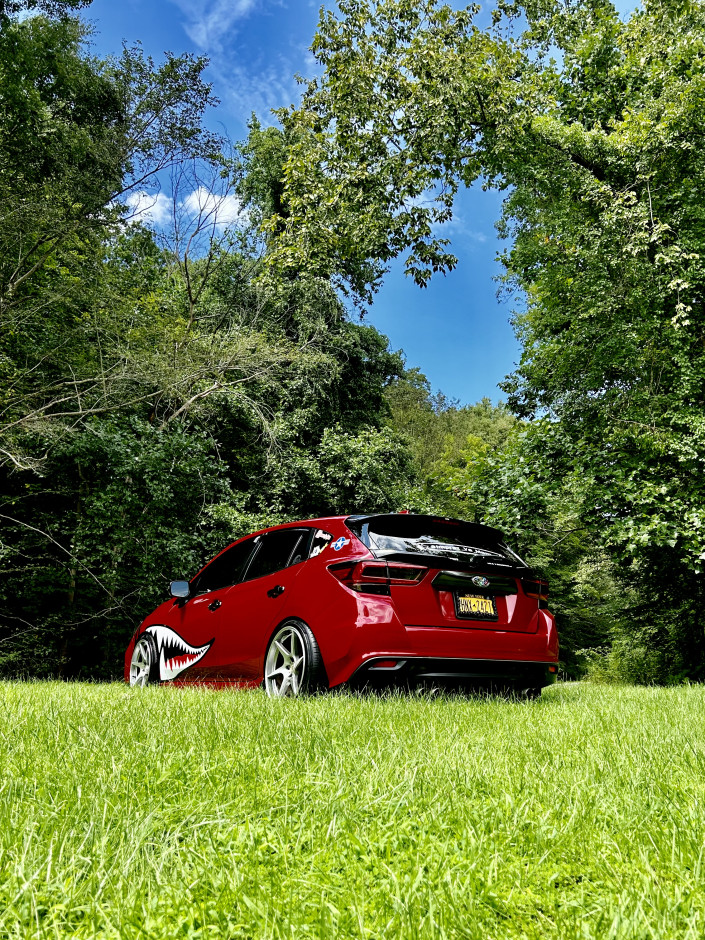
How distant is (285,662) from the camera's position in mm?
4984

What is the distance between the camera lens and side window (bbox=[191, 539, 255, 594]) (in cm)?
616

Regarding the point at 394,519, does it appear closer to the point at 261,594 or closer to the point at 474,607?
the point at 474,607

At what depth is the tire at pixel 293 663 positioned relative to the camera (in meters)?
4.64

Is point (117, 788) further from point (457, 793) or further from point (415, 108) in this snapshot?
point (415, 108)

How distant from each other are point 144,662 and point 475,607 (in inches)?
167

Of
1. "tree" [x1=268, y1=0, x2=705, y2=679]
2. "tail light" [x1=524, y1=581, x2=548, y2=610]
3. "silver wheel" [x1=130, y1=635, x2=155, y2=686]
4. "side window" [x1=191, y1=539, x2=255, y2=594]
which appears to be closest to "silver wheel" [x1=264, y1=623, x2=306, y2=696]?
"side window" [x1=191, y1=539, x2=255, y2=594]

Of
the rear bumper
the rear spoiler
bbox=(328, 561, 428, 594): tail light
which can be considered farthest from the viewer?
the rear spoiler

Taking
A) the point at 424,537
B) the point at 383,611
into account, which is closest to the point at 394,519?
the point at 424,537

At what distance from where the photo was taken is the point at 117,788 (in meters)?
2.21

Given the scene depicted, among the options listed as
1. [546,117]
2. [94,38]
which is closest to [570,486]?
[546,117]

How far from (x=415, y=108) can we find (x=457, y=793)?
12349 millimetres

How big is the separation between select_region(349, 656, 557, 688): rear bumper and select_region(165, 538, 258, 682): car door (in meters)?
1.69

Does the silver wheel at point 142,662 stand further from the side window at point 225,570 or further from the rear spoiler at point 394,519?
the rear spoiler at point 394,519

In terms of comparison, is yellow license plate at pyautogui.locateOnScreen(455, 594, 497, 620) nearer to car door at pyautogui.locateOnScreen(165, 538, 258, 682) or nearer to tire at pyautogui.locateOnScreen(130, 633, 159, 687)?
car door at pyautogui.locateOnScreen(165, 538, 258, 682)
